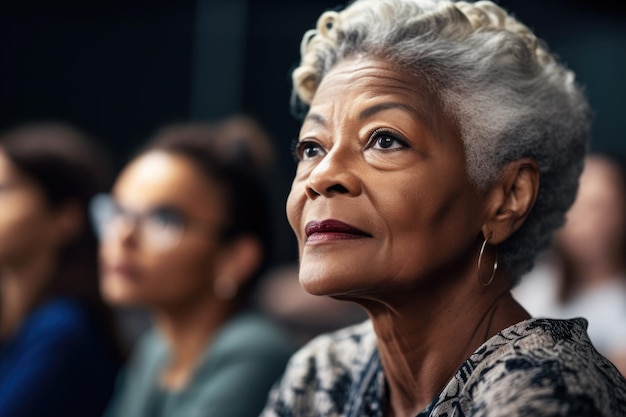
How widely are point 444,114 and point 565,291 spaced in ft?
9.21

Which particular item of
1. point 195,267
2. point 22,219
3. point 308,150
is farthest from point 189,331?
point 308,150

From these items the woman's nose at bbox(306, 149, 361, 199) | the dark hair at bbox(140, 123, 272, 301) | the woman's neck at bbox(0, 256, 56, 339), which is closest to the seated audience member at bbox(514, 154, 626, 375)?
the dark hair at bbox(140, 123, 272, 301)

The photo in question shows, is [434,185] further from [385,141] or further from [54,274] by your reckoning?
[54,274]

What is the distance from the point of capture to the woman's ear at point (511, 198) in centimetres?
194

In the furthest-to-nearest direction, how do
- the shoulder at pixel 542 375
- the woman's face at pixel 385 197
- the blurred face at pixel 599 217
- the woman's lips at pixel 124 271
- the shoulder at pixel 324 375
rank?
the blurred face at pixel 599 217, the woman's lips at pixel 124 271, the shoulder at pixel 324 375, the woman's face at pixel 385 197, the shoulder at pixel 542 375

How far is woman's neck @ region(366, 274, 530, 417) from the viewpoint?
1.95 m

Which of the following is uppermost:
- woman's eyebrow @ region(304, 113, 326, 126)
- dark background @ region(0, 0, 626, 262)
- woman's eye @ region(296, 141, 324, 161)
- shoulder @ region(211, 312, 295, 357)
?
woman's eyebrow @ region(304, 113, 326, 126)

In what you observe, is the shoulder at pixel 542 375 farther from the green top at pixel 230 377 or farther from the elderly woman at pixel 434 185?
the green top at pixel 230 377

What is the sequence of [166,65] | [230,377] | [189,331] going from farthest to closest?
[166,65]
[189,331]
[230,377]

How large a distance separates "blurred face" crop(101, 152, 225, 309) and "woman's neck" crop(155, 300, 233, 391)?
49 mm

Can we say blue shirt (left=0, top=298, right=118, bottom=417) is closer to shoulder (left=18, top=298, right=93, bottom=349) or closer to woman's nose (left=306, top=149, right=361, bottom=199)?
shoulder (left=18, top=298, right=93, bottom=349)

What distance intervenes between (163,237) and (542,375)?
1.98 m

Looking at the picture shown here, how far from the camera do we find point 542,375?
5.07ft

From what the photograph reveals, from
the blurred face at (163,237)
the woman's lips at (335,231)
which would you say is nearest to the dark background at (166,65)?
the blurred face at (163,237)
